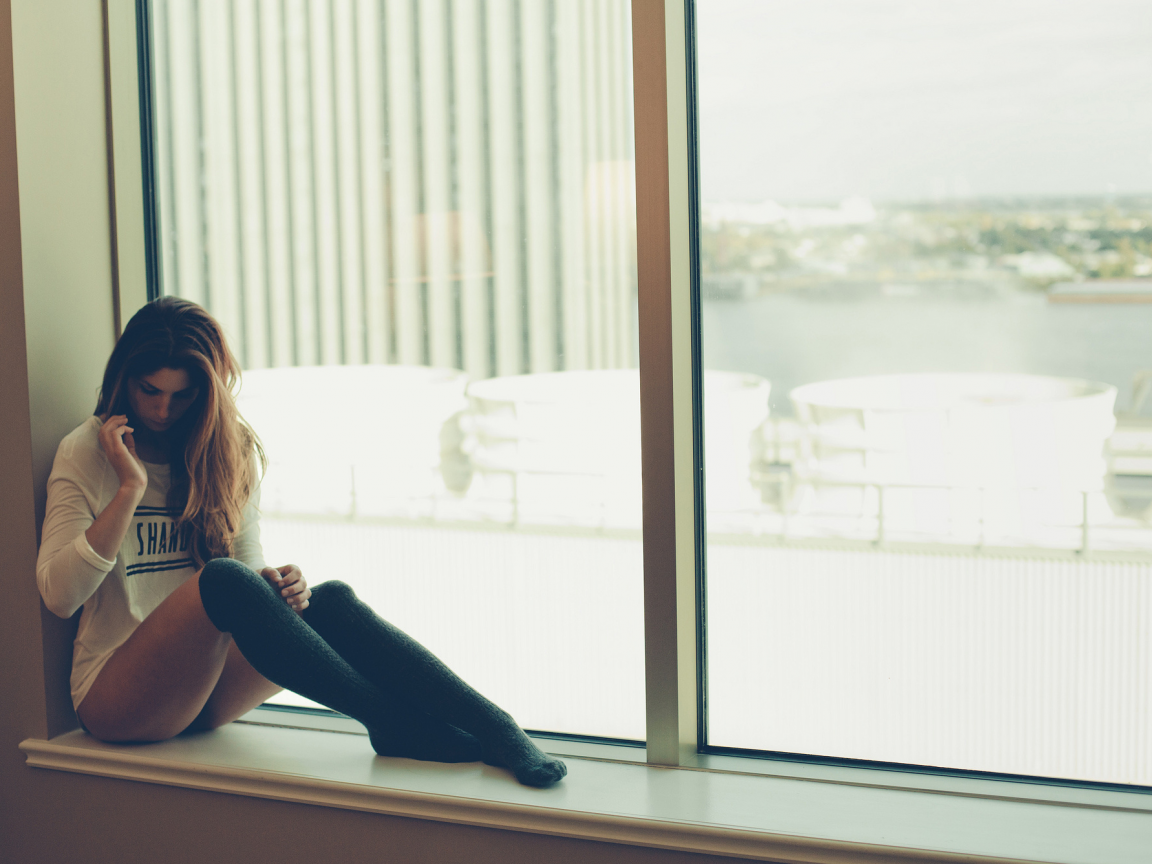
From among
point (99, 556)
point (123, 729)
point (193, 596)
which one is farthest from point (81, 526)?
point (123, 729)

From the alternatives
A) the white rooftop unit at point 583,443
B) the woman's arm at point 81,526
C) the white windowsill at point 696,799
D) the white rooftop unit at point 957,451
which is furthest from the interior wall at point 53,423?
the white rooftop unit at point 957,451

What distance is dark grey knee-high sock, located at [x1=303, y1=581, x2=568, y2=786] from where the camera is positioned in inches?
58.1

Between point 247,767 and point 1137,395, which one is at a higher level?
point 1137,395

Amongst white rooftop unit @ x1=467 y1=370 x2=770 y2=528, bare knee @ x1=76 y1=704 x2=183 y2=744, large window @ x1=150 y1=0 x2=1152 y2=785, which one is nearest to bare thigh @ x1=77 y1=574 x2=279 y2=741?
bare knee @ x1=76 y1=704 x2=183 y2=744

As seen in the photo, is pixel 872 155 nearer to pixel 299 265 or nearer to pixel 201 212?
pixel 299 265

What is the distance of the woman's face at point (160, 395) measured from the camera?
149 centimetres

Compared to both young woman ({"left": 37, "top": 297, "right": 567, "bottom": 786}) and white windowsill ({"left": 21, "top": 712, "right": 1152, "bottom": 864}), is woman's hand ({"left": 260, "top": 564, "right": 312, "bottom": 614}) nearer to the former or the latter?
young woman ({"left": 37, "top": 297, "right": 567, "bottom": 786})

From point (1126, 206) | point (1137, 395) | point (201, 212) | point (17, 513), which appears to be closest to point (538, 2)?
point (201, 212)

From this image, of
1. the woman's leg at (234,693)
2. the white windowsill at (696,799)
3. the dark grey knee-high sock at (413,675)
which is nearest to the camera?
the white windowsill at (696,799)

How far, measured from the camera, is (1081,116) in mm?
1328

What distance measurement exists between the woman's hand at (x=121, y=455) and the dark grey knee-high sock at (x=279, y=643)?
0.19 metres

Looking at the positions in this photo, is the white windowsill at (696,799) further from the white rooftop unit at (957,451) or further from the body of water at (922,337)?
the body of water at (922,337)

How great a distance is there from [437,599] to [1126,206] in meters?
1.27

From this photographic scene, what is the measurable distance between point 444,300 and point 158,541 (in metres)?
0.65
